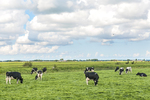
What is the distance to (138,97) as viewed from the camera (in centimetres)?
1403

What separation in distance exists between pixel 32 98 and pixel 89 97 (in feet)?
17.2

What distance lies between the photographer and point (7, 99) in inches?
535

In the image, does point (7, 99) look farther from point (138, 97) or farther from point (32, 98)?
point (138, 97)

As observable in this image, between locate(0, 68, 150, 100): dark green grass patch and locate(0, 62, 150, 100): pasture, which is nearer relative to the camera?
locate(0, 68, 150, 100): dark green grass patch

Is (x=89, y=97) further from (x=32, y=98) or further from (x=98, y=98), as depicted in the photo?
(x=32, y=98)

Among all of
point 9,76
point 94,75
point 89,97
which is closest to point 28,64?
point 9,76

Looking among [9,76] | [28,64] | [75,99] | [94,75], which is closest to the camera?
[75,99]

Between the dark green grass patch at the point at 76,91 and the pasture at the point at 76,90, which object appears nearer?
the dark green grass patch at the point at 76,91

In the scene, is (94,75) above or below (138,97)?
above

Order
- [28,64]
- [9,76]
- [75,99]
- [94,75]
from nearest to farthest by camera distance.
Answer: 1. [75,99]
2. [94,75]
3. [9,76]
4. [28,64]

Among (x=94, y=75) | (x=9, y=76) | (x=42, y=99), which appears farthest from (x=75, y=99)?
(x=9, y=76)

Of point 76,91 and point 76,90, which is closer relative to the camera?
point 76,91

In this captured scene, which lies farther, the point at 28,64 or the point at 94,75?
the point at 28,64

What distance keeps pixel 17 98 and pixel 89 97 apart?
6601 millimetres
